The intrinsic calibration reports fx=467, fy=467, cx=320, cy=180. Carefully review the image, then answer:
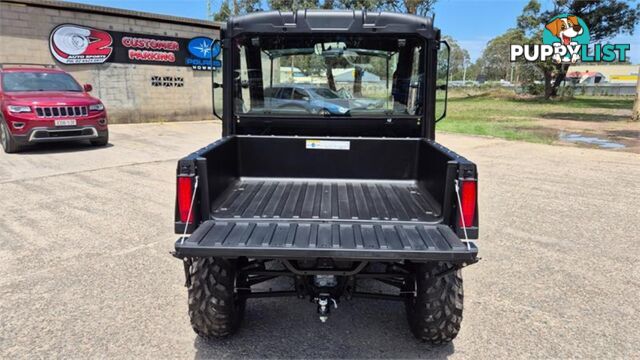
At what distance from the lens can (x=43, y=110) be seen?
9570 mm

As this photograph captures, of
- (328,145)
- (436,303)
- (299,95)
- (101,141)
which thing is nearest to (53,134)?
(101,141)

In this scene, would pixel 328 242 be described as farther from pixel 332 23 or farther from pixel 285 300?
pixel 332 23

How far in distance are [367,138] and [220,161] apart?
4.30 feet

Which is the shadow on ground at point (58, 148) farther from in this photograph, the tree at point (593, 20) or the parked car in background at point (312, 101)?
the tree at point (593, 20)

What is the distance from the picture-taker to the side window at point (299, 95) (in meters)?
4.41

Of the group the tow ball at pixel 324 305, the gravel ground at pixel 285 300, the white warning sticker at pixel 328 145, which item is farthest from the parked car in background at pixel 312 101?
the tow ball at pixel 324 305

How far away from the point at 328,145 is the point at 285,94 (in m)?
0.76

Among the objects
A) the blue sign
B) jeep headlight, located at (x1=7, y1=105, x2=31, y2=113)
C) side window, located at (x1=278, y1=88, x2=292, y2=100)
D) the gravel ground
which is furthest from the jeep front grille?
the blue sign

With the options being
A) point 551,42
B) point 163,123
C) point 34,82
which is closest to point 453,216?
point 34,82

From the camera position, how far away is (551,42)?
3684cm

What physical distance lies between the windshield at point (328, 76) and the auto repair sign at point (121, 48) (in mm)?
11407

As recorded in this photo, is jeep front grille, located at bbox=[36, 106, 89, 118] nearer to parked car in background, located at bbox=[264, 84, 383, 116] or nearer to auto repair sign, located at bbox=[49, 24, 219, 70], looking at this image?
auto repair sign, located at bbox=[49, 24, 219, 70]

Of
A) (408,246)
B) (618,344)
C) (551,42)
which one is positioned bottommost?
(618,344)

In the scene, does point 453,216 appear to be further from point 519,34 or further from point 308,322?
point 519,34
